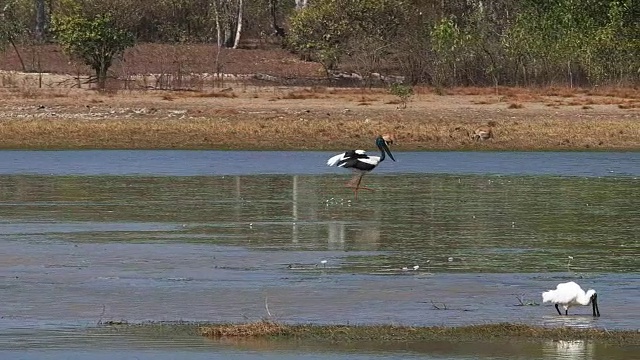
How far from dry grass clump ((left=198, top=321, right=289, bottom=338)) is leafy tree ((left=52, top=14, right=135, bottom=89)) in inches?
1235

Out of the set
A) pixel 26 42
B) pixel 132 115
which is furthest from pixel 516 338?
pixel 26 42

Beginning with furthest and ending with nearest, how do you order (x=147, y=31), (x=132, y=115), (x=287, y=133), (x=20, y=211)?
1. (x=147, y=31)
2. (x=132, y=115)
3. (x=287, y=133)
4. (x=20, y=211)

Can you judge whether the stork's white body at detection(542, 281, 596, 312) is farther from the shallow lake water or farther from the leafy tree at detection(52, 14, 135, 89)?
the leafy tree at detection(52, 14, 135, 89)

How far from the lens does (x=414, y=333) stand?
991cm

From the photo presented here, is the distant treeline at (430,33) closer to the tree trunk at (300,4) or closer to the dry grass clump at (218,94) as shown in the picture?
the tree trunk at (300,4)

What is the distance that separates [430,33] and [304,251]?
32.1m

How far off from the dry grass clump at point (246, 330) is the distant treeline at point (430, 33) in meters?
30.3

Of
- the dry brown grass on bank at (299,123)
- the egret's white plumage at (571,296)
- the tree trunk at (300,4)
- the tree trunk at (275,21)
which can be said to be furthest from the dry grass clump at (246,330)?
the tree trunk at (275,21)

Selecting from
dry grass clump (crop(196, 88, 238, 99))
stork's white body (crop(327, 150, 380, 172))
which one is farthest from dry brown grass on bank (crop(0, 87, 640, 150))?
stork's white body (crop(327, 150, 380, 172))

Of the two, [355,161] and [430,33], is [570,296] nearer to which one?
[355,161]

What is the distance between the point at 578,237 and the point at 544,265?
7.11 feet

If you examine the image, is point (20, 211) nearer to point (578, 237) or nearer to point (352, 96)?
point (578, 237)

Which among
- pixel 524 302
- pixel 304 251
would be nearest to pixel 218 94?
pixel 304 251

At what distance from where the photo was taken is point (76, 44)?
4175 centimetres
